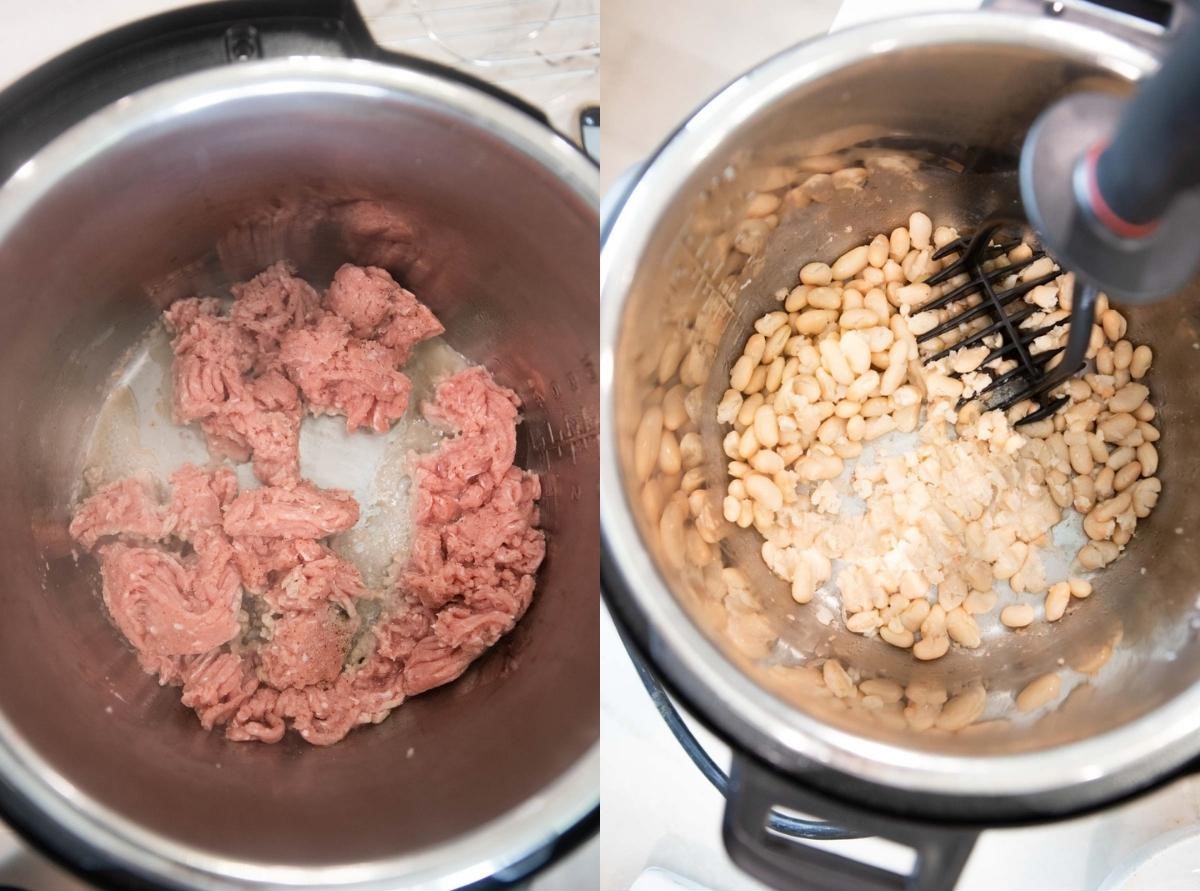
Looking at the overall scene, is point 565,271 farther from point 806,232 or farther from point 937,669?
point 937,669

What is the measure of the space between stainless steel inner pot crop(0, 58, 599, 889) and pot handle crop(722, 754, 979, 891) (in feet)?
0.28

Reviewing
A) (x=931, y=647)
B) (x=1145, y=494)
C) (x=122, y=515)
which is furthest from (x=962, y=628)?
(x=122, y=515)

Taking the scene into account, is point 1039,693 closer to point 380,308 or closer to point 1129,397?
point 1129,397

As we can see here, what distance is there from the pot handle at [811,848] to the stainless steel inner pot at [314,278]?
0.08 m

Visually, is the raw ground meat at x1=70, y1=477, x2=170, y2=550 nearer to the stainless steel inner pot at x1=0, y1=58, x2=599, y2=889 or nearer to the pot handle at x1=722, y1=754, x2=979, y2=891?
the stainless steel inner pot at x1=0, y1=58, x2=599, y2=889

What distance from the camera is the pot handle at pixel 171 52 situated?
1.63 ft

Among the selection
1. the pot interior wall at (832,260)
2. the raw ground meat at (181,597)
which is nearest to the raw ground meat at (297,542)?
the raw ground meat at (181,597)

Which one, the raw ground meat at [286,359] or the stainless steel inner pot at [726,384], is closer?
the stainless steel inner pot at [726,384]

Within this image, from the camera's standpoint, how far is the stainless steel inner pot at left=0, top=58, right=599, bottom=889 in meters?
0.49

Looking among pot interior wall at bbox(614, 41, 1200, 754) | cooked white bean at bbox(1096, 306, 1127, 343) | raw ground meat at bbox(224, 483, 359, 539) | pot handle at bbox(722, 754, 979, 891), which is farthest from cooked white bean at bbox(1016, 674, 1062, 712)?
raw ground meat at bbox(224, 483, 359, 539)

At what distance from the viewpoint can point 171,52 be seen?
507 millimetres

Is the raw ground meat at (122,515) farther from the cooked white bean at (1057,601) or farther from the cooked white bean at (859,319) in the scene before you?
the cooked white bean at (1057,601)

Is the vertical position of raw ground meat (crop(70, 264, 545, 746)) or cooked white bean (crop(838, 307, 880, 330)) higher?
cooked white bean (crop(838, 307, 880, 330))

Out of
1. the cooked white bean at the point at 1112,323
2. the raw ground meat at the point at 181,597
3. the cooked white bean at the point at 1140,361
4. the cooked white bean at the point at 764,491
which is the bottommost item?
the raw ground meat at the point at 181,597
